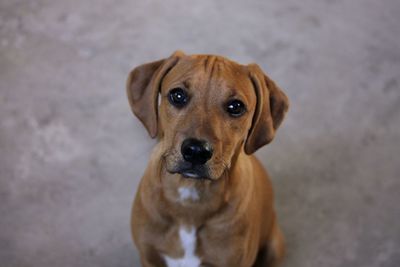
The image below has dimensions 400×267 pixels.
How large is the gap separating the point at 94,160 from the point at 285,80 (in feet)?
5.83

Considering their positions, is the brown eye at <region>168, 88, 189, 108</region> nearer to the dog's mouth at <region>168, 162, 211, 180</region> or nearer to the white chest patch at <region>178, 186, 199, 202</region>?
the dog's mouth at <region>168, 162, 211, 180</region>

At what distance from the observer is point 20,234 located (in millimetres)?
3633

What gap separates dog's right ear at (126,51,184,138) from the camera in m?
2.81

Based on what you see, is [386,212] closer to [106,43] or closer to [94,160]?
[94,160]

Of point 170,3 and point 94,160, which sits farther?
point 170,3

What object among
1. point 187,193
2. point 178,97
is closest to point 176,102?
point 178,97

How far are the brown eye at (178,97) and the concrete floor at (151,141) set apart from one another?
1395mm

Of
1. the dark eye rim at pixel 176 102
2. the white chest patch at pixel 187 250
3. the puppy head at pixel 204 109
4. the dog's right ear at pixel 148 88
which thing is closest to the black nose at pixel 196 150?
the puppy head at pixel 204 109

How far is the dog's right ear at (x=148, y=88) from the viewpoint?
2.81 metres

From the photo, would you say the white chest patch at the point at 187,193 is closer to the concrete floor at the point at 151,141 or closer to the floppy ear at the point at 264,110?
the floppy ear at the point at 264,110

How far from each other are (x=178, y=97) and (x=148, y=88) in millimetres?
219

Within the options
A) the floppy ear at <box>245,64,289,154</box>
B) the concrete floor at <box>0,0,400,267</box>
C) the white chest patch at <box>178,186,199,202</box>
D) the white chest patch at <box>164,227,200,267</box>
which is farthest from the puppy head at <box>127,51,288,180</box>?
the concrete floor at <box>0,0,400,267</box>

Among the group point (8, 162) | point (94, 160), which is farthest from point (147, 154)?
point (8, 162)

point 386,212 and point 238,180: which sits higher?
point 238,180
